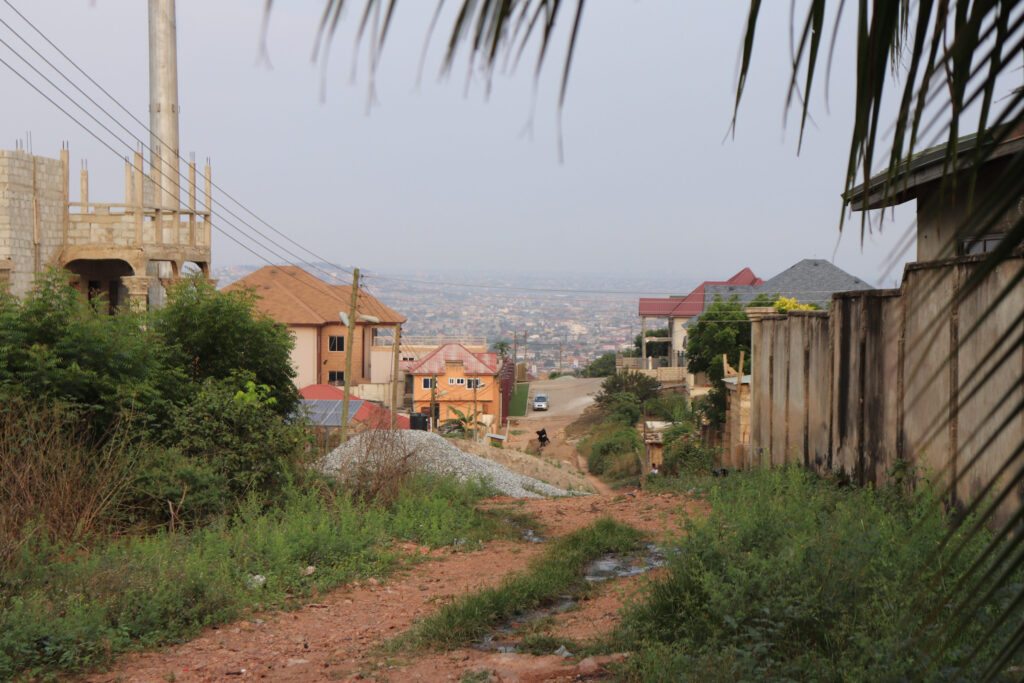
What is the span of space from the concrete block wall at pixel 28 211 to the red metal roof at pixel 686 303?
3975cm

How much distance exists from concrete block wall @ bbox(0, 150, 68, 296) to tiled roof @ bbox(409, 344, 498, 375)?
25.8 metres

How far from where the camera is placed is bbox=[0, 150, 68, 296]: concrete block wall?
17859 millimetres

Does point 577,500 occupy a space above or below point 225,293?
below

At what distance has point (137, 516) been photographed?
1011 centimetres

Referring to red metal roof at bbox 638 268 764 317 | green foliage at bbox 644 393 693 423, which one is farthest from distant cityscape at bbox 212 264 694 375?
green foliage at bbox 644 393 693 423

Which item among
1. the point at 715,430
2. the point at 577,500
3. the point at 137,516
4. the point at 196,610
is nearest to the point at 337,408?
the point at 715,430

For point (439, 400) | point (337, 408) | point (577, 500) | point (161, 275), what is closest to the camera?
point (577, 500)

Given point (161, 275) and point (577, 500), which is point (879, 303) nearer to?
point (577, 500)

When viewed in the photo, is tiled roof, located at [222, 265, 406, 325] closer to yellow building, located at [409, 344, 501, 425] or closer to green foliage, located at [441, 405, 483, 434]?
yellow building, located at [409, 344, 501, 425]

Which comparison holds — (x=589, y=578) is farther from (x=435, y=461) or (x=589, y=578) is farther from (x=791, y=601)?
(x=435, y=461)

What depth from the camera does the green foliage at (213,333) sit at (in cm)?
1479

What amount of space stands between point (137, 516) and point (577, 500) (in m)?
7.03

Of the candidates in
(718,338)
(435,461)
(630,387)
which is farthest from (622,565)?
(630,387)

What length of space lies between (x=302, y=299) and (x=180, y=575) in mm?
43685
